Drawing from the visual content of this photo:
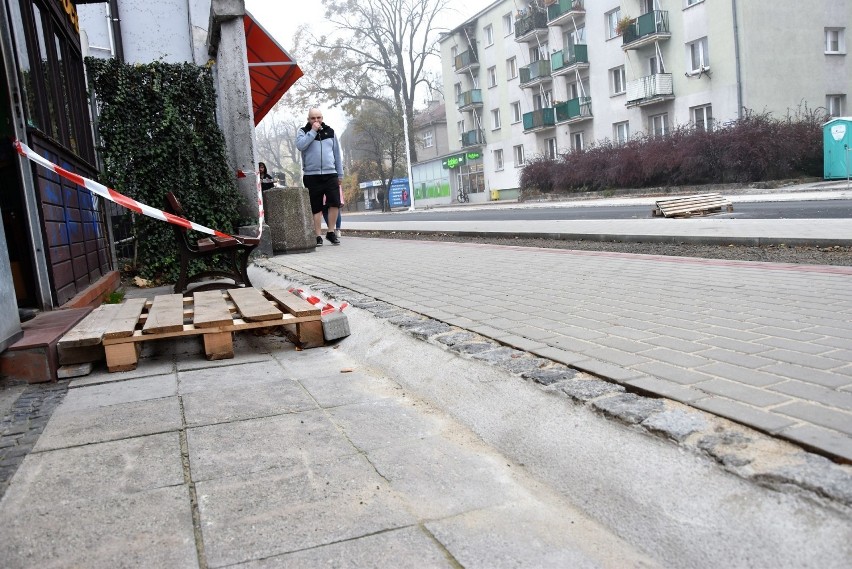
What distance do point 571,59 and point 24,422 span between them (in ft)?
135

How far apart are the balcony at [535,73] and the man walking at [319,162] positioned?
35533mm

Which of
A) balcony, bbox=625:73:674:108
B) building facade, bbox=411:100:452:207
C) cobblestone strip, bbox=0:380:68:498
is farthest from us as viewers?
building facade, bbox=411:100:452:207

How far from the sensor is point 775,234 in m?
8.53

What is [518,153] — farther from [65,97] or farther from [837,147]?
[65,97]

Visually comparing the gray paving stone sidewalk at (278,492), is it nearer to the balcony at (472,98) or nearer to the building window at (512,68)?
the building window at (512,68)

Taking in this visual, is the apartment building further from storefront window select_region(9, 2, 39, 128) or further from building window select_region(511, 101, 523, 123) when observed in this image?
storefront window select_region(9, 2, 39, 128)

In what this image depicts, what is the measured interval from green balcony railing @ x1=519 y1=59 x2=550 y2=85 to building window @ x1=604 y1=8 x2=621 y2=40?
5969 mm

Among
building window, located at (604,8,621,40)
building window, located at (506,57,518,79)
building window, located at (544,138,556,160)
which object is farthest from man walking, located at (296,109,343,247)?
building window, located at (506,57,518,79)

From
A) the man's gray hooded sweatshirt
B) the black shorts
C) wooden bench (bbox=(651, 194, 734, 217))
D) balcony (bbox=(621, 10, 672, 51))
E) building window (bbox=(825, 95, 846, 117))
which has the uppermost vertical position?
balcony (bbox=(621, 10, 672, 51))

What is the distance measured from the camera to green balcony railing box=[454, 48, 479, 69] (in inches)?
2085

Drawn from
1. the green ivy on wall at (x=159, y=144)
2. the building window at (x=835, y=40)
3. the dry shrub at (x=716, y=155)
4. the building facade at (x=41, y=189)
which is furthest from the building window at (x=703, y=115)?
the building facade at (x=41, y=189)

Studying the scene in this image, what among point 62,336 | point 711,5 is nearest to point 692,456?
point 62,336

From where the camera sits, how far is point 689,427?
2377 mm

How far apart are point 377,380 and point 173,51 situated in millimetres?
12199
